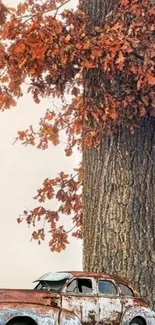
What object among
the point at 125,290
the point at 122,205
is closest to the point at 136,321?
the point at 125,290

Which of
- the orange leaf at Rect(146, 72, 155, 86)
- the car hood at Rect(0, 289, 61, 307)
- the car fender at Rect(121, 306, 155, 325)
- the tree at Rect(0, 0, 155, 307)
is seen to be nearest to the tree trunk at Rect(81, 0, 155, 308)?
the tree at Rect(0, 0, 155, 307)

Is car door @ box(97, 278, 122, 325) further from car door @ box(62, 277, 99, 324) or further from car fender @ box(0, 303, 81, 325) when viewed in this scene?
car fender @ box(0, 303, 81, 325)

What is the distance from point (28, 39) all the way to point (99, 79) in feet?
4.29

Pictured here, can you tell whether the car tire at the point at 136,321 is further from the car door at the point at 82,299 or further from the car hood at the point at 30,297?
the car hood at the point at 30,297

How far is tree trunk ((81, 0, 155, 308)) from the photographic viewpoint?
1082 cm

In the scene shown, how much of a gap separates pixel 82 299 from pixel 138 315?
769mm

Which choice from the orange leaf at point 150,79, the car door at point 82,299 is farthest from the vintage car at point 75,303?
the orange leaf at point 150,79

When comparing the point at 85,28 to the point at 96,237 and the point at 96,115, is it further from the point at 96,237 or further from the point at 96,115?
the point at 96,237

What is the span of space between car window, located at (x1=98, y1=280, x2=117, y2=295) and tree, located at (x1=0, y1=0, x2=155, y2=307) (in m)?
2.51

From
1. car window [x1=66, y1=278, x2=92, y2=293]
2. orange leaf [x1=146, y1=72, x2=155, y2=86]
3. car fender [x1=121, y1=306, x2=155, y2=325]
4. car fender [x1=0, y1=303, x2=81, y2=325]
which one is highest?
orange leaf [x1=146, y1=72, x2=155, y2=86]

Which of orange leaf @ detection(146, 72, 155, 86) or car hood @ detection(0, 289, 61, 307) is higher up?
orange leaf @ detection(146, 72, 155, 86)

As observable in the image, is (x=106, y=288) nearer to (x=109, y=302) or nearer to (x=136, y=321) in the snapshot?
(x=109, y=302)

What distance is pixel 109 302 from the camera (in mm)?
7809

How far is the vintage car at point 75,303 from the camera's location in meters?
7.16
